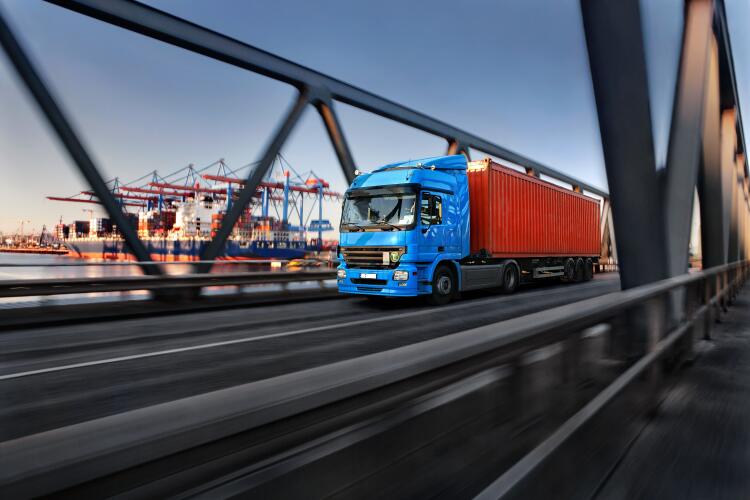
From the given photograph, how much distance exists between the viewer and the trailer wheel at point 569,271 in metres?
18.4

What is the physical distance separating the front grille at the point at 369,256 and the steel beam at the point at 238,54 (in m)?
4.74

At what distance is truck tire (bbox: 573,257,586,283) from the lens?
19.6 m

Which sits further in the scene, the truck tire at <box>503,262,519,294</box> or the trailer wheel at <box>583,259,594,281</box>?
the trailer wheel at <box>583,259,594,281</box>

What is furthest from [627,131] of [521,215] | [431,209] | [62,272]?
[521,215]

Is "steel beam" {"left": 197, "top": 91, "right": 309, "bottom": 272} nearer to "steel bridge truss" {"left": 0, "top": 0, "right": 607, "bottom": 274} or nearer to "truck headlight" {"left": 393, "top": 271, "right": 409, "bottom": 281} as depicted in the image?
"steel bridge truss" {"left": 0, "top": 0, "right": 607, "bottom": 274}

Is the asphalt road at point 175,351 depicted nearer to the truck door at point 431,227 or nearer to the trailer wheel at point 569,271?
the truck door at point 431,227

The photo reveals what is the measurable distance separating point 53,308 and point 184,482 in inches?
358

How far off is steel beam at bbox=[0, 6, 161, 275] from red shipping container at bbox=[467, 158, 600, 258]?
310 inches

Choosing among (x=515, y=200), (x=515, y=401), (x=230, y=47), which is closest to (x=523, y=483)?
(x=515, y=401)

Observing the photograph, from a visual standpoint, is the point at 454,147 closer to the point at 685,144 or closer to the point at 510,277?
the point at 510,277

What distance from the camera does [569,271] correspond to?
1873 cm

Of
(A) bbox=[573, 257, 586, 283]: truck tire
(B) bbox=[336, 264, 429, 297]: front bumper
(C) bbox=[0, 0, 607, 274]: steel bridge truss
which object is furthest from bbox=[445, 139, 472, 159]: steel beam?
(B) bbox=[336, 264, 429, 297]: front bumper

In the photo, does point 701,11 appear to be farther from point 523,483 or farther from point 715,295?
point 523,483

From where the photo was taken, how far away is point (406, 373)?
1183mm
